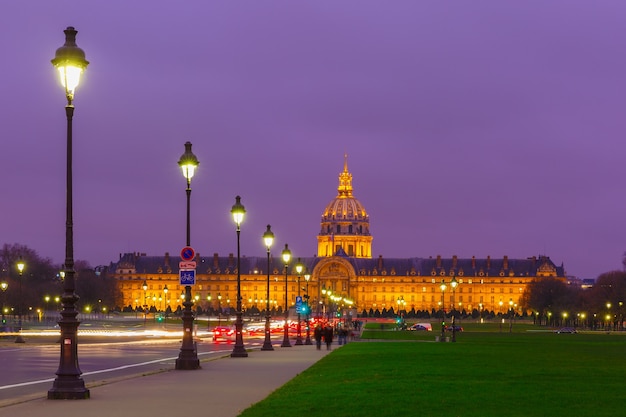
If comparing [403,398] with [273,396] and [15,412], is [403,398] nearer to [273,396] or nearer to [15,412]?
[273,396]

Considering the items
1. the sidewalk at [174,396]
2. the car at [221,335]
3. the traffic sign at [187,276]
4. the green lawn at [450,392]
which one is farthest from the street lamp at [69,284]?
the car at [221,335]

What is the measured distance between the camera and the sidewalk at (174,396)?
2017 cm

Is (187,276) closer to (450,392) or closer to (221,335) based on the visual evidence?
(450,392)

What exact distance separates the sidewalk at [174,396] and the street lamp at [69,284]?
14.6 inches

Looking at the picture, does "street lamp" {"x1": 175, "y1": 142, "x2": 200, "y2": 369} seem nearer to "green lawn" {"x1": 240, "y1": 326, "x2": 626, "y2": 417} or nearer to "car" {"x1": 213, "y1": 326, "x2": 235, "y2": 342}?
"green lawn" {"x1": 240, "y1": 326, "x2": 626, "y2": 417}

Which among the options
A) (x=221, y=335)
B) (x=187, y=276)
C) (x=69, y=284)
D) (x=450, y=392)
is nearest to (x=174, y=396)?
(x=69, y=284)

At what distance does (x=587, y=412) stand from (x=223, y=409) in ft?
19.9

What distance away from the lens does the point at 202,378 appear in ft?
99.2

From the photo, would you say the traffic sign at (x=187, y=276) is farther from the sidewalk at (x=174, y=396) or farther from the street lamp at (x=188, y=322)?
the sidewalk at (x=174, y=396)

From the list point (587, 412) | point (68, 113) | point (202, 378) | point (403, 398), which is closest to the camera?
point (587, 412)

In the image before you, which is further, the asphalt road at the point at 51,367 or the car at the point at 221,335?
the car at the point at 221,335

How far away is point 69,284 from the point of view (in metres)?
→ 23.3

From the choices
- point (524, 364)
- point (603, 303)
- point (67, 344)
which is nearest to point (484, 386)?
point (67, 344)

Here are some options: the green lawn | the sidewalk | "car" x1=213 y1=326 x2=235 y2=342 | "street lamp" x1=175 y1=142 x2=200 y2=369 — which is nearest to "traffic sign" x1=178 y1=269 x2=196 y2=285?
"street lamp" x1=175 y1=142 x2=200 y2=369
